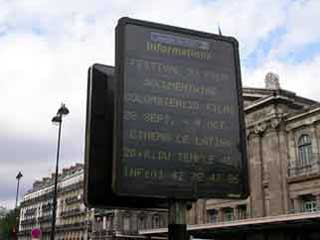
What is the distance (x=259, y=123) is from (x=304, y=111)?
13.5 ft

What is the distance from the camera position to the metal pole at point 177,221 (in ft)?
27.2

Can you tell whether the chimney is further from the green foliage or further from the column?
the green foliage

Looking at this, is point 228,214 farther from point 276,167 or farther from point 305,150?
point 305,150

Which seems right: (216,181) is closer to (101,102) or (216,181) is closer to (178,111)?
(178,111)

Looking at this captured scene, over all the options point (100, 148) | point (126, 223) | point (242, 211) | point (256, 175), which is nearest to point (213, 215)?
point (242, 211)

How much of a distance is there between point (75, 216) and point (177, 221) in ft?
219

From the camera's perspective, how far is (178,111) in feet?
28.1

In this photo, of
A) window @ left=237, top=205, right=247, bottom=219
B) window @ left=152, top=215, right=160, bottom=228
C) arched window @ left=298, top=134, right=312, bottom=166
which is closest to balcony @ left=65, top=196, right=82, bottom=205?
window @ left=152, top=215, right=160, bottom=228

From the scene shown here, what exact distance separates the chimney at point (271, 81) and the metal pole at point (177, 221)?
28404 mm

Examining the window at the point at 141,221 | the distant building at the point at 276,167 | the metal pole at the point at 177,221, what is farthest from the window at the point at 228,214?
the metal pole at the point at 177,221

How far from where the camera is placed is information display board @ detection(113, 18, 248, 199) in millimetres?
8039

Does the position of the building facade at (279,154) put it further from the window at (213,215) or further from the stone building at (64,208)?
the stone building at (64,208)

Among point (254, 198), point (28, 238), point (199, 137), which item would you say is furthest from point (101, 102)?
point (28, 238)

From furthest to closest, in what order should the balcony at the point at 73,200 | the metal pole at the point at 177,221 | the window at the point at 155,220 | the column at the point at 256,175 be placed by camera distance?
the balcony at the point at 73,200 → the window at the point at 155,220 → the column at the point at 256,175 → the metal pole at the point at 177,221
